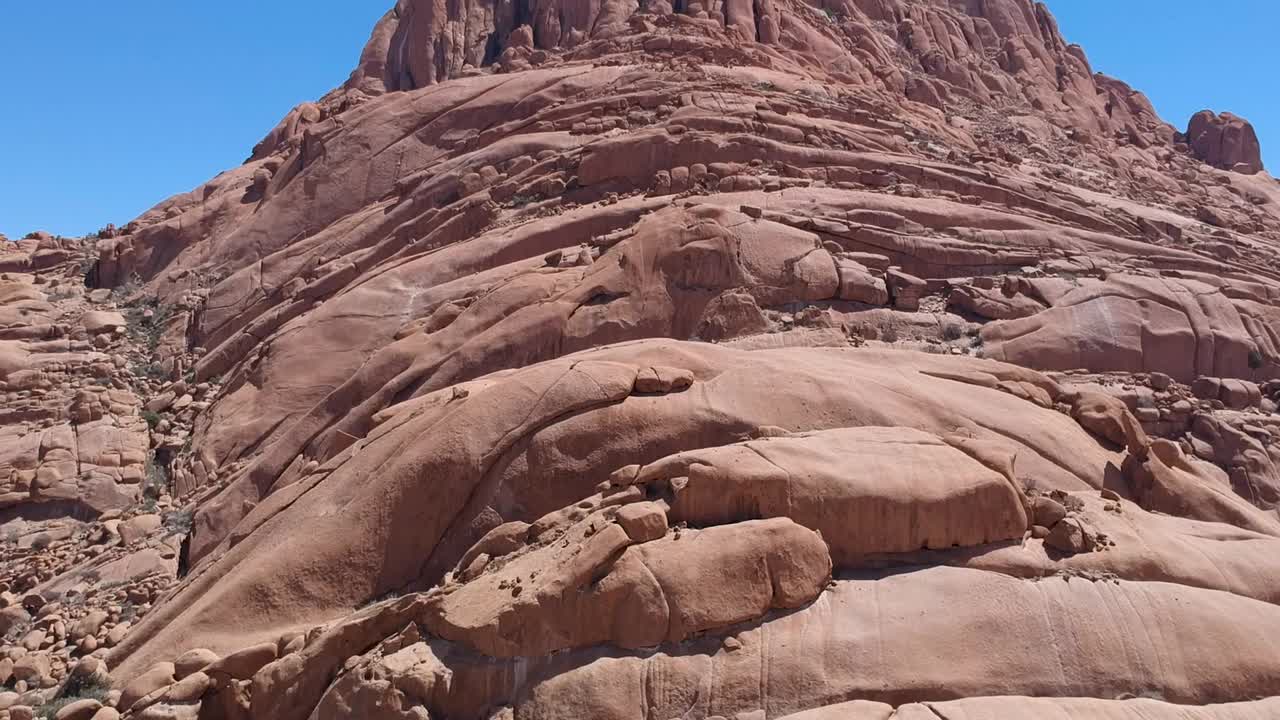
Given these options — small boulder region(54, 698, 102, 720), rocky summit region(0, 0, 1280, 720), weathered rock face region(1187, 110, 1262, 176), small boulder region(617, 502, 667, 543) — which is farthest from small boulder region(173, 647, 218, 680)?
weathered rock face region(1187, 110, 1262, 176)

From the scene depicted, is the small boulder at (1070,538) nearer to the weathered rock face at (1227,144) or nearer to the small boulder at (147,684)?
the small boulder at (147,684)

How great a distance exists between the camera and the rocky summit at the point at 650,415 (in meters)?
9.62

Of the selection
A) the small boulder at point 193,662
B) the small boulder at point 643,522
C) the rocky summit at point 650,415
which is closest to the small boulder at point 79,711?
the rocky summit at point 650,415

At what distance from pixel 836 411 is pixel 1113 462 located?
14.6ft

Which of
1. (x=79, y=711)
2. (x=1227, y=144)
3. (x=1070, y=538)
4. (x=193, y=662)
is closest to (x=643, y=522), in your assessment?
(x=1070, y=538)

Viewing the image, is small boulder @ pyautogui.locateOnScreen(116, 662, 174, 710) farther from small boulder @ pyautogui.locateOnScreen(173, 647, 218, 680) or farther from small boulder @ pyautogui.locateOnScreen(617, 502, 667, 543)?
small boulder @ pyautogui.locateOnScreen(617, 502, 667, 543)

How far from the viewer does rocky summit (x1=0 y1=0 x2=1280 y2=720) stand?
31.6ft

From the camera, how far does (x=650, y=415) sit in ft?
42.7

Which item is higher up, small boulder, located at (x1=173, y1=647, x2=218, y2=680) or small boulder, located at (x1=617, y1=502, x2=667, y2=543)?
small boulder, located at (x1=617, y1=502, x2=667, y2=543)

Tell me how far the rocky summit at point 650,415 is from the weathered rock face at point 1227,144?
1164 cm

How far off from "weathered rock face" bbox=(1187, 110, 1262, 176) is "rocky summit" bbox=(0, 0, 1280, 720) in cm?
1164

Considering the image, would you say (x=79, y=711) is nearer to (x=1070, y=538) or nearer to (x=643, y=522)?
(x=643, y=522)

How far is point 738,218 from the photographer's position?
67.4 ft

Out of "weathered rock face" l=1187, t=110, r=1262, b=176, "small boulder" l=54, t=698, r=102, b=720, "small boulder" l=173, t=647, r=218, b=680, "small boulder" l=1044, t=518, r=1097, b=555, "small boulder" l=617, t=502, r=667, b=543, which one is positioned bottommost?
"small boulder" l=54, t=698, r=102, b=720
